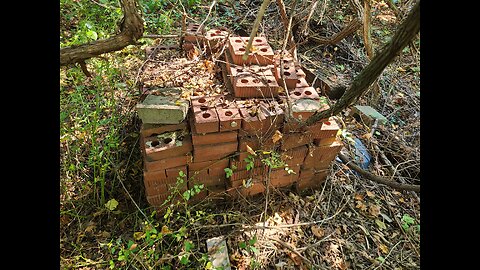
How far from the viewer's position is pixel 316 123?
216 cm

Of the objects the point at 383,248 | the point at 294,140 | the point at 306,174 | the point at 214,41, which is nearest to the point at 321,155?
the point at 306,174

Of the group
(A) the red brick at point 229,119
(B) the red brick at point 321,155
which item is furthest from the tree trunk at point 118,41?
(B) the red brick at point 321,155

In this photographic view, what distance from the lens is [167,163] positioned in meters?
2.05

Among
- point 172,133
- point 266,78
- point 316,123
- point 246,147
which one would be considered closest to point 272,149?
point 246,147

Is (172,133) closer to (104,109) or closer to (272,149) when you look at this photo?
(272,149)

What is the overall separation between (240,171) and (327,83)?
1861 millimetres

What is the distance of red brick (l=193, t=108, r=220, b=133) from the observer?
1.95 metres

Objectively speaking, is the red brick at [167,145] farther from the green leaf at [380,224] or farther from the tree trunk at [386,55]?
the green leaf at [380,224]

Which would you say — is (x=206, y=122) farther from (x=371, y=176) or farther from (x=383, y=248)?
(x=383, y=248)

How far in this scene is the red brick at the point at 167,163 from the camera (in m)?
2.01

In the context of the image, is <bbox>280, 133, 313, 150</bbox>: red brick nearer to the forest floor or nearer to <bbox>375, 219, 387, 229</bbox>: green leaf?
the forest floor

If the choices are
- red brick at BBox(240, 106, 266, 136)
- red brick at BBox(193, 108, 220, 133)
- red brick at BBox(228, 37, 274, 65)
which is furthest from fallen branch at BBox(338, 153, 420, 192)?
red brick at BBox(193, 108, 220, 133)

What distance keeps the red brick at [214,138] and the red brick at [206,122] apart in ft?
0.13

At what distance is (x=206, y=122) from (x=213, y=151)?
0.26 meters
